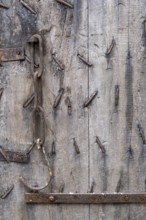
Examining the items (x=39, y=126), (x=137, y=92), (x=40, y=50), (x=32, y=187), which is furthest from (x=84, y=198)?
(x=40, y=50)

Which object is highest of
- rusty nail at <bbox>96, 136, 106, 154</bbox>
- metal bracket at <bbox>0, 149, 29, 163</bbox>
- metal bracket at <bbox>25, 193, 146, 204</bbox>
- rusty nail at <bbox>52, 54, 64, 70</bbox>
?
rusty nail at <bbox>52, 54, 64, 70</bbox>

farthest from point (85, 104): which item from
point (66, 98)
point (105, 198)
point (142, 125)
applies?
point (105, 198)

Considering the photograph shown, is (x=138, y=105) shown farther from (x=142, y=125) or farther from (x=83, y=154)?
(x=83, y=154)

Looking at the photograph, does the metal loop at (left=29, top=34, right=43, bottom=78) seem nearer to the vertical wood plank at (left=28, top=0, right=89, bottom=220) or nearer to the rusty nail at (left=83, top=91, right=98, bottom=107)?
the vertical wood plank at (left=28, top=0, right=89, bottom=220)

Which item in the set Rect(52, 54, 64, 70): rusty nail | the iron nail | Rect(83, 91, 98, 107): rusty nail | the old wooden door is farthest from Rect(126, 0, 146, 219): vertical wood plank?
the iron nail

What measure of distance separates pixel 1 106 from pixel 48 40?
0.29 metres

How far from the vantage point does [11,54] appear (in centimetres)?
189

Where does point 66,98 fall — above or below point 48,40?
below

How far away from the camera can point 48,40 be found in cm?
187

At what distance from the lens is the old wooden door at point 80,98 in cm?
184

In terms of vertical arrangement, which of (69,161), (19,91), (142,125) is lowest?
(69,161)

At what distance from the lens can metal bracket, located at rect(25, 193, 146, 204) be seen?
190cm

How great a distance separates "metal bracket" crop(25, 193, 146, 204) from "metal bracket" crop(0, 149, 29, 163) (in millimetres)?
125

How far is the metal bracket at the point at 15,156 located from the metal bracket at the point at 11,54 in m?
0.33
